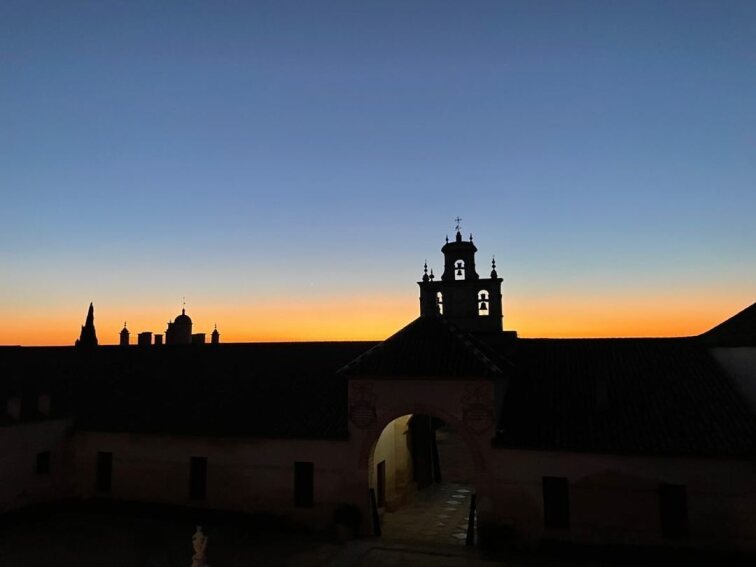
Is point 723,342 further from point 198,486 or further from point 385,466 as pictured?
point 198,486

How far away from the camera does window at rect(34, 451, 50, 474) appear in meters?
22.9

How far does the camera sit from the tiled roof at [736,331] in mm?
19156

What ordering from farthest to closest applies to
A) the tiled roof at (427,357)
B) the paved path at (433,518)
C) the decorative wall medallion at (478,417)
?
the paved path at (433,518) → the tiled roof at (427,357) → the decorative wall medallion at (478,417)

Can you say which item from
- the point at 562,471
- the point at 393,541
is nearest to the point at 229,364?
the point at 393,541

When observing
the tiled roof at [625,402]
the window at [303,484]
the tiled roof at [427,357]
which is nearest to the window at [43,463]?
the window at [303,484]

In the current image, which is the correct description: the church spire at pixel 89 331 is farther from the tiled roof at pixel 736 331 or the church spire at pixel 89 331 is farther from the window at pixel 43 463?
the tiled roof at pixel 736 331

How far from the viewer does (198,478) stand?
2231 centimetres

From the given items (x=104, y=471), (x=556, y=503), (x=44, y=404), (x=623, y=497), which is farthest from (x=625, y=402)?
(x=44, y=404)

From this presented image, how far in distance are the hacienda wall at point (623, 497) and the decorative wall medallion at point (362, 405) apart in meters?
4.76

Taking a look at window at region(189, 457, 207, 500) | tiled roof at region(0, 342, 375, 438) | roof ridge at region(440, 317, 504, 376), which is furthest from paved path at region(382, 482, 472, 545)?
window at region(189, 457, 207, 500)

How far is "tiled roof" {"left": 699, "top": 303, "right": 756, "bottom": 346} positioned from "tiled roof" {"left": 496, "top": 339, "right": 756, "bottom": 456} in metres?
0.84

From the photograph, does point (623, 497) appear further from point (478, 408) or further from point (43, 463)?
point (43, 463)

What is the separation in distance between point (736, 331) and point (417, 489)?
53.6 feet

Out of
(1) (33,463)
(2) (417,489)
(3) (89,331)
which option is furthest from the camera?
(3) (89,331)
